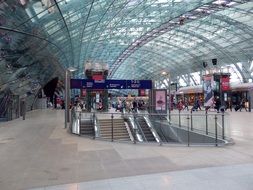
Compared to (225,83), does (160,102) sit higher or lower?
lower

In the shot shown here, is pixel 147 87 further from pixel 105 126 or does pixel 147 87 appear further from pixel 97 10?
pixel 97 10

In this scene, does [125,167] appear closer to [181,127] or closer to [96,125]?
[181,127]

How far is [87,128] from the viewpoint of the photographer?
20.9 meters

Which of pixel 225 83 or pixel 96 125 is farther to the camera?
pixel 225 83

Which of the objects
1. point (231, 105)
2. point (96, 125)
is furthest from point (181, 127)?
point (231, 105)

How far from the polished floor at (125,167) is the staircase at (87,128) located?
794 cm

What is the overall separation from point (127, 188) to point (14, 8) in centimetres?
1144

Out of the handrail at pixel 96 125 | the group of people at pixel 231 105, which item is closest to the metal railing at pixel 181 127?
the handrail at pixel 96 125

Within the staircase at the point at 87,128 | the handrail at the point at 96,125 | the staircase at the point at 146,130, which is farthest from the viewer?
the staircase at the point at 87,128

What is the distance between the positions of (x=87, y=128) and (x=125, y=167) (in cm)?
1287

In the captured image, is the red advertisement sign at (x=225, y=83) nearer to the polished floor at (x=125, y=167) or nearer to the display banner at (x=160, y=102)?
the display banner at (x=160, y=102)

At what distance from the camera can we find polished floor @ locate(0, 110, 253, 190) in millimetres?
6742

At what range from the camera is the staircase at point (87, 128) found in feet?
66.2

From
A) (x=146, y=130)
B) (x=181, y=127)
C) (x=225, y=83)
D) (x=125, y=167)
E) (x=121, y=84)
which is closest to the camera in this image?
(x=125, y=167)
